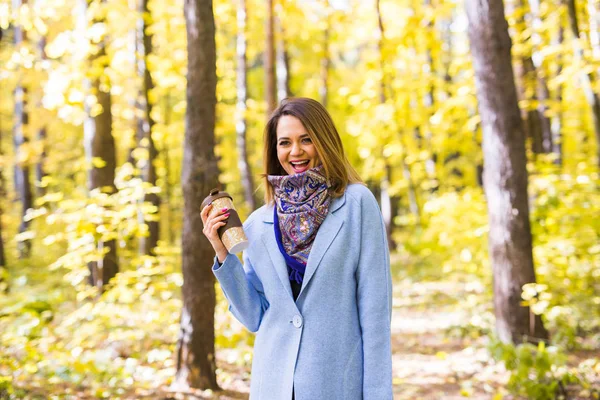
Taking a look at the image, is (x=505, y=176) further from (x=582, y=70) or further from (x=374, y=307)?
(x=374, y=307)

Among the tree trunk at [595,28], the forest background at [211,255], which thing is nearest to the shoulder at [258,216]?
the forest background at [211,255]

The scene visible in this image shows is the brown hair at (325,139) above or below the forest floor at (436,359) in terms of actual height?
above

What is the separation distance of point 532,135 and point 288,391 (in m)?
9.60

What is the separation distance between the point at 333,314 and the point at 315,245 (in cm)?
27

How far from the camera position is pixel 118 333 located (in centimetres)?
590

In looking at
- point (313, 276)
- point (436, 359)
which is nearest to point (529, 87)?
point (436, 359)

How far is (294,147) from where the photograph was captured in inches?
86.0

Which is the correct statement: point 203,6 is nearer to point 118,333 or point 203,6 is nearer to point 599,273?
point 118,333

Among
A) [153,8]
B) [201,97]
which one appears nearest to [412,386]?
[201,97]

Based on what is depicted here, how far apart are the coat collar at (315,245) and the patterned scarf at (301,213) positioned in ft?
0.09

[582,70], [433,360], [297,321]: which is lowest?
[433,360]

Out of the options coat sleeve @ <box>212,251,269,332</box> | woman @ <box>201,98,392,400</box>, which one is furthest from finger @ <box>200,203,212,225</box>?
coat sleeve @ <box>212,251,269,332</box>

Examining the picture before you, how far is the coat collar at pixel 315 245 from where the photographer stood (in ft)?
6.64

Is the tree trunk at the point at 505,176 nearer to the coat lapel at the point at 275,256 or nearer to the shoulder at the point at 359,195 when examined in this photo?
the shoulder at the point at 359,195
